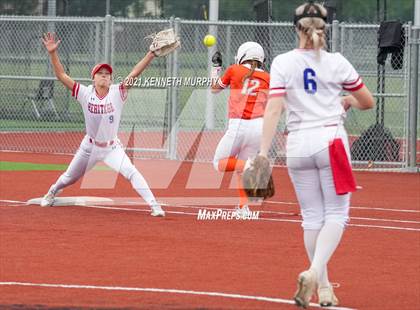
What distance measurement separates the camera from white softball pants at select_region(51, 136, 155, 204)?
1537 cm

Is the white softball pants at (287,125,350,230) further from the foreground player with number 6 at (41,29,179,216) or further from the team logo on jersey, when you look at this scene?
the team logo on jersey

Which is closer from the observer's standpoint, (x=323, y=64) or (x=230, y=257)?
(x=323, y=64)

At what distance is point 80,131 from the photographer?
29469 mm

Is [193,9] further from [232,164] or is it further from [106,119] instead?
[232,164]

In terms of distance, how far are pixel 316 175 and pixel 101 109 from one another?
708cm

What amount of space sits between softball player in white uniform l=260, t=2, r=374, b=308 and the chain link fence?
1324 cm

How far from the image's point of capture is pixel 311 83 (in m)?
8.74

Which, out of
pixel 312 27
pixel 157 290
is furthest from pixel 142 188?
pixel 312 27

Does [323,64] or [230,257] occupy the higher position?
[323,64]

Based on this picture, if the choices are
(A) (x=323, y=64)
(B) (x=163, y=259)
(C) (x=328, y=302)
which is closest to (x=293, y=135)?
(A) (x=323, y=64)

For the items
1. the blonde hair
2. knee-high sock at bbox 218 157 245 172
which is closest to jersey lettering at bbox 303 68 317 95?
the blonde hair

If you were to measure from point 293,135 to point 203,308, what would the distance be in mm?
1490

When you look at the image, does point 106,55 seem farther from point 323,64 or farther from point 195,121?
point 323,64

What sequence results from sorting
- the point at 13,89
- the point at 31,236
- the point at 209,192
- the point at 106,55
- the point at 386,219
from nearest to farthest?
1. the point at 31,236
2. the point at 386,219
3. the point at 209,192
4. the point at 106,55
5. the point at 13,89
